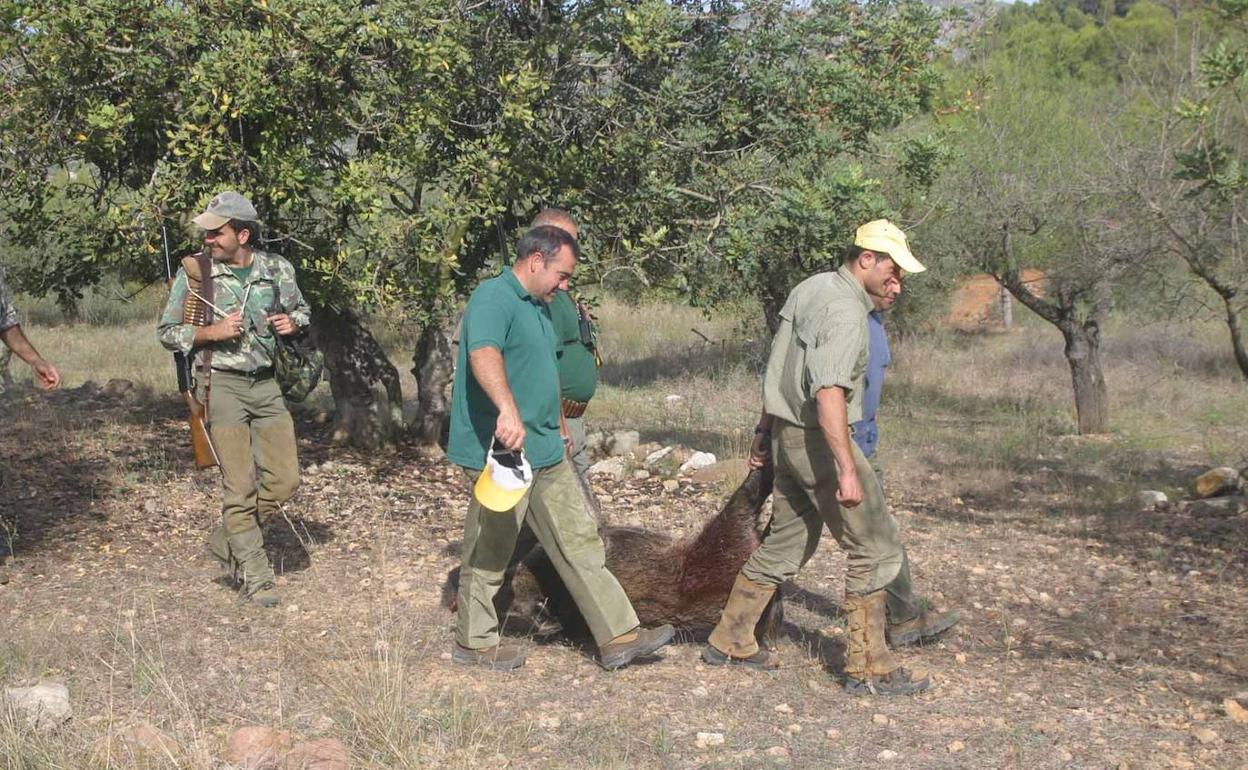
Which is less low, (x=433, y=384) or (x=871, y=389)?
→ (x=871, y=389)

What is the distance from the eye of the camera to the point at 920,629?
584 cm

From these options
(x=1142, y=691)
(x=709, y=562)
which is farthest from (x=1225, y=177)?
(x=709, y=562)

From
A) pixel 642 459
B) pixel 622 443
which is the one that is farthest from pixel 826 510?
pixel 622 443

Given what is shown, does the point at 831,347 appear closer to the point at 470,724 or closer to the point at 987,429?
the point at 470,724

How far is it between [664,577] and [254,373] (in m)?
2.18

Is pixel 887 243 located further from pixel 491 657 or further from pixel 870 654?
pixel 491 657

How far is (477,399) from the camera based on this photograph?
16.8ft

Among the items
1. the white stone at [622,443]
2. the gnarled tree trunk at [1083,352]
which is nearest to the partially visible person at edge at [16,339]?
the white stone at [622,443]

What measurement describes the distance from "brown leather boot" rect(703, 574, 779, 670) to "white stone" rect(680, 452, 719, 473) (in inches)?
177

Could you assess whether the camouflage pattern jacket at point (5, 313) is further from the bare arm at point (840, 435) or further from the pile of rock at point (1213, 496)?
the pile of rock at point (1213, 496)

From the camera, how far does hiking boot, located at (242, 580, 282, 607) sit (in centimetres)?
616

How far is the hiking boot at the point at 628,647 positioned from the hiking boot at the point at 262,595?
1.81 m

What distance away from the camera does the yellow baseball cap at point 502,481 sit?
4773mm

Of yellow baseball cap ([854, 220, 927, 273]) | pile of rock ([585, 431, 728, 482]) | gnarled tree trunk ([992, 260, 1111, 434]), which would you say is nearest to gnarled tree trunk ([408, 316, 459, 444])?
pile of rock ([585, 431, 728, 482])
